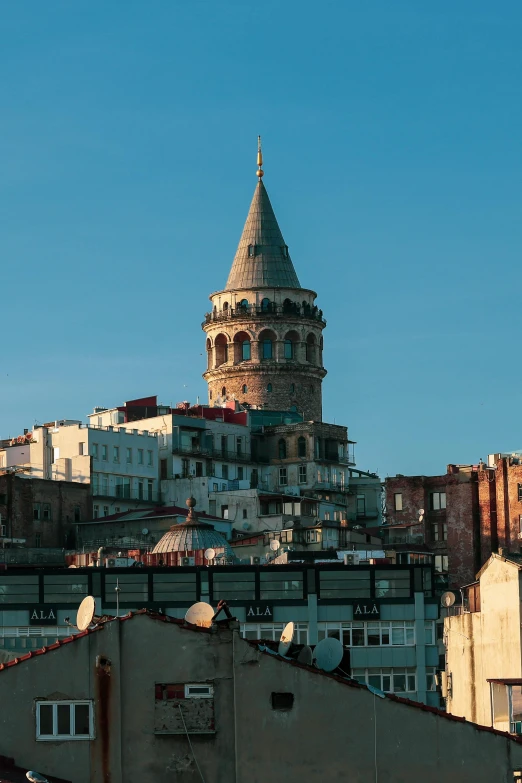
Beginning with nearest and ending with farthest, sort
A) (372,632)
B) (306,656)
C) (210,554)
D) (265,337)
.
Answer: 1. (306,656)
2. (372,632)
3. (210,554)
4. (265,337)

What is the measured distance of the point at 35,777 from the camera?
28.6 metres

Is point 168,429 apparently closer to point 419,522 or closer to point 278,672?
point 419,522

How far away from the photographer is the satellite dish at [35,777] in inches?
1111

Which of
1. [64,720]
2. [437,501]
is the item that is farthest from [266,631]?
[64,720]

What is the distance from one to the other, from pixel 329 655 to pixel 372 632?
57.7 metres

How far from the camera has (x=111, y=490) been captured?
5207 inches

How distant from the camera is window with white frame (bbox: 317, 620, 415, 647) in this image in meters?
88.9

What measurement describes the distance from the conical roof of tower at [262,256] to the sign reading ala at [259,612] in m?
66.4

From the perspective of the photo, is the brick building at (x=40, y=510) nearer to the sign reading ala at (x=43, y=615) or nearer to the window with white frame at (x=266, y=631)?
the sign reading ala at (x=43, y=615)

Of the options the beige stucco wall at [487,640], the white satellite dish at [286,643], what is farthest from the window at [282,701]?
the beige stucco wall at [487,640]

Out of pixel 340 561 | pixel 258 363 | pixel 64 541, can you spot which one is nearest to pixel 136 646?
pixel 340 561

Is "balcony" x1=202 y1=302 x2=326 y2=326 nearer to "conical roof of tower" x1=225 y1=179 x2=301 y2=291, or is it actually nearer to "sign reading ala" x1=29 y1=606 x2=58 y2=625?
"conical roof of tower" x1=225 y1=179 x2=301 y2=291

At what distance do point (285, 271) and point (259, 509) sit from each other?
30239 mm

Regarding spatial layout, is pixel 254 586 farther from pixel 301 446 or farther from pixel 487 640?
pixel 301 446
